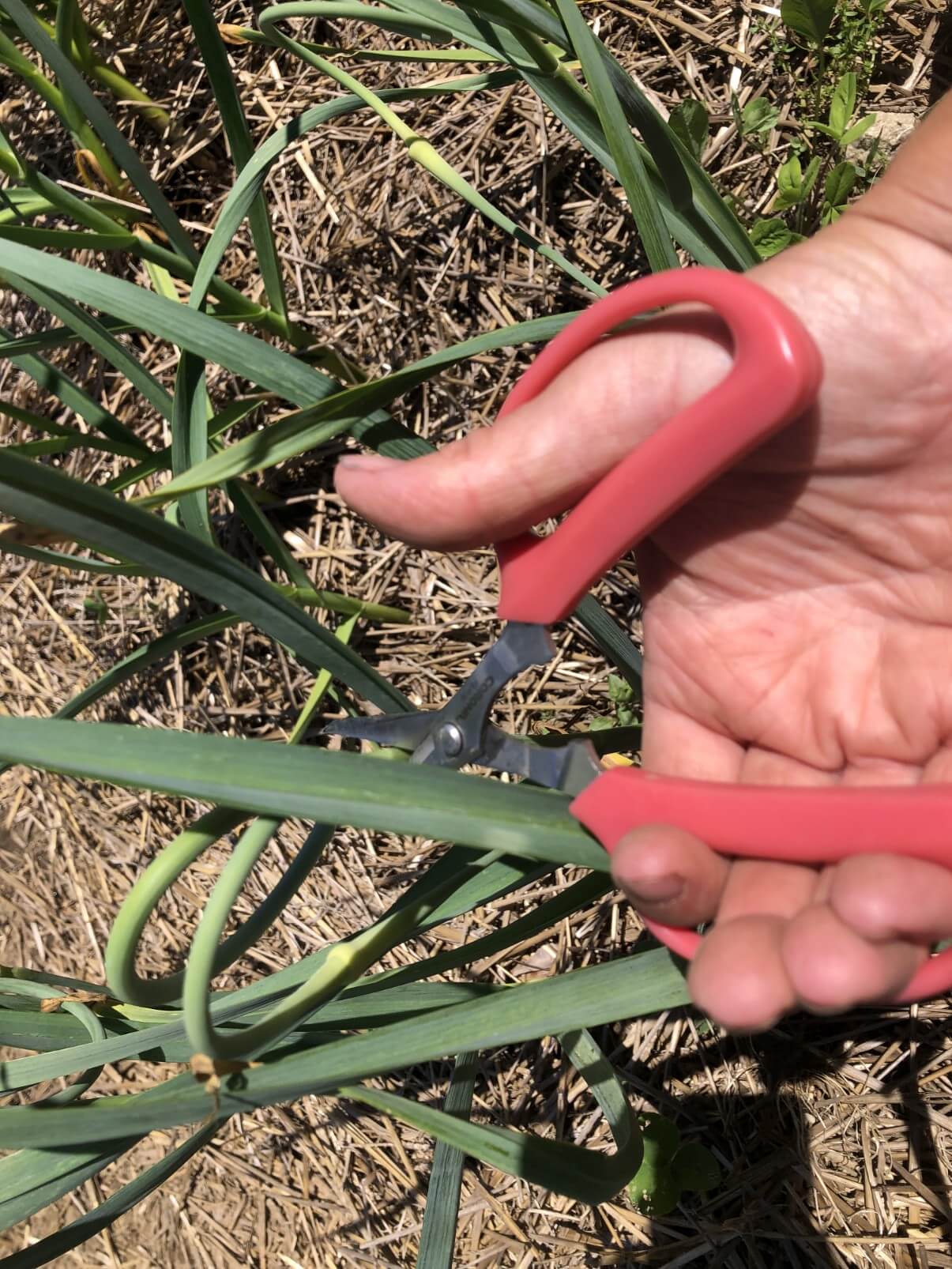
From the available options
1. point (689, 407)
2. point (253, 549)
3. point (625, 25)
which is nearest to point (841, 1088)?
point (689, 407)

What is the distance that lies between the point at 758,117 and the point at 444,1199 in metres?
1.02

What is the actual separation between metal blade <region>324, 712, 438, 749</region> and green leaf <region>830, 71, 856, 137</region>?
0.69 m

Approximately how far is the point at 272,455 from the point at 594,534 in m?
0.23

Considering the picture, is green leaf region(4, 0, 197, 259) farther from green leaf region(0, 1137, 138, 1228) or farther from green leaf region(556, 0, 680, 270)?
green leaf region(0, 1137, 138, 1228)

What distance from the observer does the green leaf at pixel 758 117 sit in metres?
0.98

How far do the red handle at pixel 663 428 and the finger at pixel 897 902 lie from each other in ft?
0.84

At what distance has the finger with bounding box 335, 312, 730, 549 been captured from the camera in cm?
66

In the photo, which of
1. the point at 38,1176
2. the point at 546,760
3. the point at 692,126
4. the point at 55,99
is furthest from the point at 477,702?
the point at 55,99

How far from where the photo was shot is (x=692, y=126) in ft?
2.76

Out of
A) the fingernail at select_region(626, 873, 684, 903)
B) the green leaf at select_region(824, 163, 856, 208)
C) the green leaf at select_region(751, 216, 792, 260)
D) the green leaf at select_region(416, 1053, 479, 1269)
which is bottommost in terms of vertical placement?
the green leaf at select_region(416, 1053, 479, 1269)

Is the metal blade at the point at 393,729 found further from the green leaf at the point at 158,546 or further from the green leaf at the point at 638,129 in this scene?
the green leaf at the point at 638,129

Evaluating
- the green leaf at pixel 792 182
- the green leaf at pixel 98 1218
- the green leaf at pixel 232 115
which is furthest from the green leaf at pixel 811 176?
the green leaf at pixel 98 1218

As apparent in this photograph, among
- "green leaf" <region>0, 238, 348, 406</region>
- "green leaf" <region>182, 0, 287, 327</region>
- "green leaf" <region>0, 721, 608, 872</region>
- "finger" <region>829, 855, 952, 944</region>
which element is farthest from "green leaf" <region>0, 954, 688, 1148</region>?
"green leaf" <region>182, 0, 287, 327</region>

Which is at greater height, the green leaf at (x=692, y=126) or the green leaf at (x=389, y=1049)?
the green leaf at (x=692, y=126)
